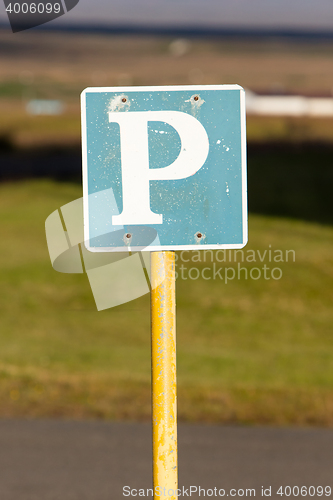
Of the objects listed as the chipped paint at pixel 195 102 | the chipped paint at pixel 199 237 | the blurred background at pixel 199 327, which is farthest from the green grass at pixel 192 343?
the chipped paint at pixel 195 102

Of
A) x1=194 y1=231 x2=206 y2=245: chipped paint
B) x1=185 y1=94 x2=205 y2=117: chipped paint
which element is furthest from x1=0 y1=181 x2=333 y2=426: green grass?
x1=185 y1=94 x2=205 y2=117: chipped paint

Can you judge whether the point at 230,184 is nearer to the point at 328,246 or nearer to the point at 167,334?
the point at 167,334

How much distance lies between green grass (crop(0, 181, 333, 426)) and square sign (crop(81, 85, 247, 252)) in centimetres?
279

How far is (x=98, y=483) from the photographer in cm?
370

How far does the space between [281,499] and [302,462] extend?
1.36 ft

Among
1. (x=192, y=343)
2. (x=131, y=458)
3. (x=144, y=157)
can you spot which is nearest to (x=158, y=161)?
(x=144, y=157)

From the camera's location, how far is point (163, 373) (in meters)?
2.27

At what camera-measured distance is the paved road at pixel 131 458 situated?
3.68 meters

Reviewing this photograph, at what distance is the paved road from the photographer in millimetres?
3680

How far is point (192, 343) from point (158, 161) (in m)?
5.23

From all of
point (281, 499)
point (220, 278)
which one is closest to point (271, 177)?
point (220, 278)

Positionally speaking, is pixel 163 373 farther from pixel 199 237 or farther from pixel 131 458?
pixel 131 458

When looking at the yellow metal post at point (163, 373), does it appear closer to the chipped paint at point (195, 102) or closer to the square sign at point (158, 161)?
the square sign at point (158, 161)

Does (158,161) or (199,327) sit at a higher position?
(158,161)
